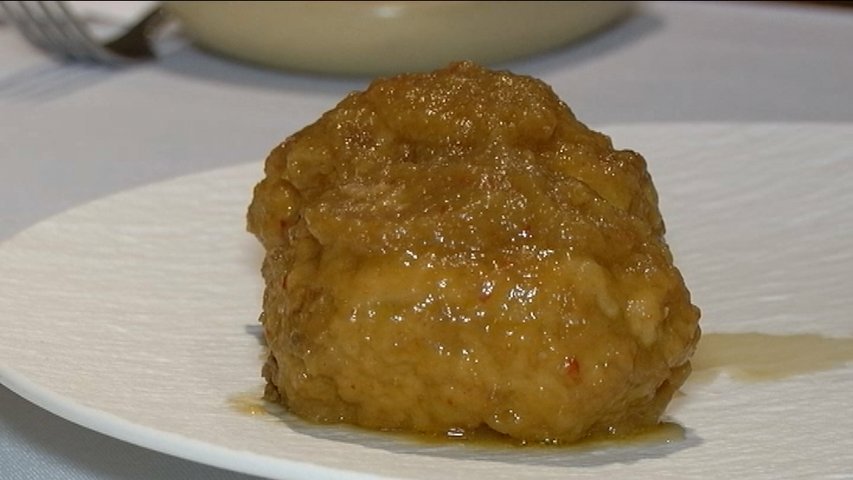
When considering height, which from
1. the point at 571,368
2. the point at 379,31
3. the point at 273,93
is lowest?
the point at 571,368

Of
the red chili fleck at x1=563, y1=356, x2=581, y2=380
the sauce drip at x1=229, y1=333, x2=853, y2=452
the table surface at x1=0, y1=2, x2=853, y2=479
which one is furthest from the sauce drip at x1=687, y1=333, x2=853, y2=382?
the table surface at x1=0, y1=2, x2=853, y2=479

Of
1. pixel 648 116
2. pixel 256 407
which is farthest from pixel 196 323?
pixel 648 116

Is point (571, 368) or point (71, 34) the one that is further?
point (71, 34)

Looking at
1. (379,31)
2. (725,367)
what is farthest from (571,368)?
(379,31)

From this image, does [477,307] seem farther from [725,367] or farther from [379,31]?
[379,31]

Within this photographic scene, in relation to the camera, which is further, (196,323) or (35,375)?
(196,323)

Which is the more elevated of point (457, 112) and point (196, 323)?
point (457, 112)

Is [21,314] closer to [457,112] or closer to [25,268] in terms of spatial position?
[25,268]
